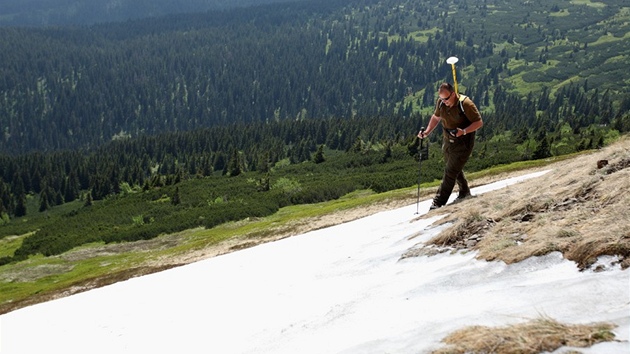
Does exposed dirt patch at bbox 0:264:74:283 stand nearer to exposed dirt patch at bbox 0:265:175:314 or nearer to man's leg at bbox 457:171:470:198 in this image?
exposed dirt patch at bbox 0:265:175:314

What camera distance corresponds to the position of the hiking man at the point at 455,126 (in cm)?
1833

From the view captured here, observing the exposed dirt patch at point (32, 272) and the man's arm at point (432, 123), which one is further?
the exposed dirt patch at point (32, 272)

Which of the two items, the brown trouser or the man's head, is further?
the brown trouser

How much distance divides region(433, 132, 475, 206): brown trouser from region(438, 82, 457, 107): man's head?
1.53m

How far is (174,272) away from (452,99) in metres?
14.4

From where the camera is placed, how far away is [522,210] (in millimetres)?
14930

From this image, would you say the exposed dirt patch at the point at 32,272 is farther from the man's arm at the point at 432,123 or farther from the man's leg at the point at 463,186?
the man's arm at the point at 432,123

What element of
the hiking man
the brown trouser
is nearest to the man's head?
the hiking man

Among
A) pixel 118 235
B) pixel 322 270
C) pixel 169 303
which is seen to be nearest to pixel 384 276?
pixel 322 270

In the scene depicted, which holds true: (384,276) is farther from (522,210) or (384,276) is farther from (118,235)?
(118,235)

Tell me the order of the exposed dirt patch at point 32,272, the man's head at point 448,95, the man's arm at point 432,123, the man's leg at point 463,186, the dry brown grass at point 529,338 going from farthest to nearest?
the exposed dirt patch at point 32,272
the man's leg at point 463,186
the man's arm at point 432,123
the man's head at point 448,95
the dry brown grass at point 529,338

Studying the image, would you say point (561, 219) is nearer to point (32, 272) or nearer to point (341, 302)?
point (341, 302)

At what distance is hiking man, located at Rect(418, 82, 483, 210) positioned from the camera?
60.1ft

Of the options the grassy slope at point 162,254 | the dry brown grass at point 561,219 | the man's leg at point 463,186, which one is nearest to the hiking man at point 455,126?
A: the man's leg at point 463,186
